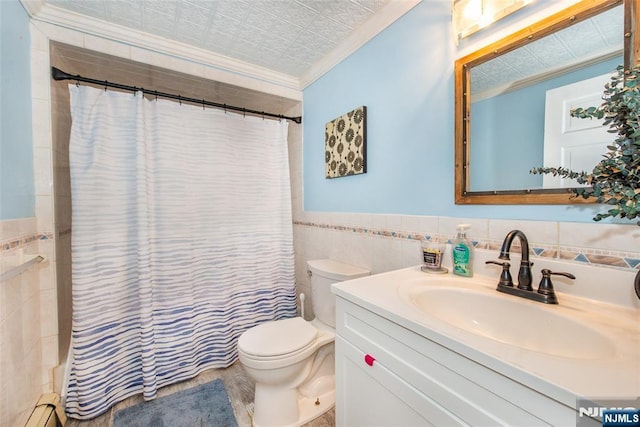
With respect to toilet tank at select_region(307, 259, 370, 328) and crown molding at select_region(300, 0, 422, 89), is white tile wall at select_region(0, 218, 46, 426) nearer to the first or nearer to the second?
toilet tank at select_region(307, 259, 370, 328)

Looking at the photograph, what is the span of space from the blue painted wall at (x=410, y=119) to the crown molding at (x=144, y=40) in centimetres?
60

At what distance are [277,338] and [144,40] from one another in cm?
195

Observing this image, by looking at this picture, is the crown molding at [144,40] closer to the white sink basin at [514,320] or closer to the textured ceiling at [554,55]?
the textured ceiling at [554,55]

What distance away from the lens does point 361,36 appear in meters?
1.52

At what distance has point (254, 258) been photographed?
6.31ft

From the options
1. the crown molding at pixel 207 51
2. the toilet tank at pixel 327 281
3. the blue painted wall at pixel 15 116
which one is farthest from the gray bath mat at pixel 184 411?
the crown molding at pixel 207 51

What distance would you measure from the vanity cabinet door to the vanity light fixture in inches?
52.1

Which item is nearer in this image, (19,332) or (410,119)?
(19,332)

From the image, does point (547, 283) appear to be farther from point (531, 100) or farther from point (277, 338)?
point (277, 338)

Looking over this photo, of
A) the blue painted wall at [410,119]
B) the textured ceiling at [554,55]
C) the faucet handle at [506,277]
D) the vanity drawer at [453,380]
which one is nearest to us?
the vanity drawer at [453,380]

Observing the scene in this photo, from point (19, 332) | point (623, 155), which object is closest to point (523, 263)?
point (623, 155)

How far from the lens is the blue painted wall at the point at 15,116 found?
103 centimetres

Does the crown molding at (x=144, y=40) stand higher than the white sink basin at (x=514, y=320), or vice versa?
the crown molding at (x=144, y=40)

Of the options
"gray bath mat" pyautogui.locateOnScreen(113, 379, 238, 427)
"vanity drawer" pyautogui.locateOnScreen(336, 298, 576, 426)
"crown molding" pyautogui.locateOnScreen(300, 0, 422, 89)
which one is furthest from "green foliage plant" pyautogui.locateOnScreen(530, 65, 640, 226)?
"gray bath mat" pyautogui.locateOnScreen(113, 379, 238, 427)
